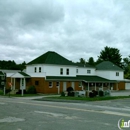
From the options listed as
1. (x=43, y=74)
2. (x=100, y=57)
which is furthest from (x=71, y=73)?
(x=100, y=57)

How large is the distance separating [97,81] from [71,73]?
248 inches

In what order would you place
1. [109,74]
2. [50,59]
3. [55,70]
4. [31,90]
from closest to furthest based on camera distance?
[31,90]
[55,70]
[50,59]
[109,74]

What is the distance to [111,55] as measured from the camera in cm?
10225

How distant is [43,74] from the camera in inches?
1786

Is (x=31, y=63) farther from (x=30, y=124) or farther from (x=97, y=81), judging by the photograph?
(x=30, y=124)

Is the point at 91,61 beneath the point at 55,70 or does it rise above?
above

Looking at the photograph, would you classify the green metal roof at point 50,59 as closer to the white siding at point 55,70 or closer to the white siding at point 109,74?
the white siding at point 55,70

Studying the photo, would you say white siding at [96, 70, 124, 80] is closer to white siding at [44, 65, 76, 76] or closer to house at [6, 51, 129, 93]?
house at [6, 51, 129, 93]

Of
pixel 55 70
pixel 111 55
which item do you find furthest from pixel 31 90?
pixel 111 55

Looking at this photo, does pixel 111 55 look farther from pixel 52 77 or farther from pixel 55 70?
pixel 52 77

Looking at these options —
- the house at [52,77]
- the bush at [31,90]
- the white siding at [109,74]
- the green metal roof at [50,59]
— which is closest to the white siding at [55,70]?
the house at [52,77]

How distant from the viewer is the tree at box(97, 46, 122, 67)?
101 m

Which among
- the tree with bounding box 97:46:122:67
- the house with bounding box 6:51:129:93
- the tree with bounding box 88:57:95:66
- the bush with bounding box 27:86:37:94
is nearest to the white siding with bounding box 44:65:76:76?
the house with bounding box 6:51:129:93

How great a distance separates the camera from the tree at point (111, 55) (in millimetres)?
100750
